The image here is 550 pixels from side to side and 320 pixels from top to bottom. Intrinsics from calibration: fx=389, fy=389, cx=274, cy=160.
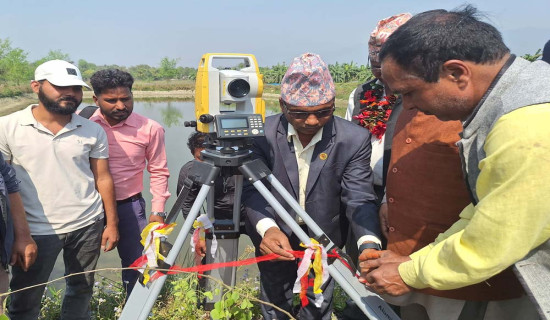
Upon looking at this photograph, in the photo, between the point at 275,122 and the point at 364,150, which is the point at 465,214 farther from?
the point at 275,122

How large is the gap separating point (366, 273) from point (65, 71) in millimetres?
2064

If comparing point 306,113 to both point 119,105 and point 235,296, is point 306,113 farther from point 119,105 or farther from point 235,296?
point 119,105

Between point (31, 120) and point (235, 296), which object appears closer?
point (235, 296)

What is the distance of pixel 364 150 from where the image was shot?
1.98 metres

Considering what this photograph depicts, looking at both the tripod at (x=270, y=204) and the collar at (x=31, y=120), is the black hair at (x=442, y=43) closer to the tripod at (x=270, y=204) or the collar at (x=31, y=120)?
the tripod at (x=270, y=204)

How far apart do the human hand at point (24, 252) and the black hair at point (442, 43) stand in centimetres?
203

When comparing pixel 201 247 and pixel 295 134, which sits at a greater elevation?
pixel 295 134

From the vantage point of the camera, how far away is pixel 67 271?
2.45m

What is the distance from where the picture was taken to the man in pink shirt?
2.70 m

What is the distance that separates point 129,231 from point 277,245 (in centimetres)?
153

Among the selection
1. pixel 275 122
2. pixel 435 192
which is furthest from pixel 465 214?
pixel 275 122

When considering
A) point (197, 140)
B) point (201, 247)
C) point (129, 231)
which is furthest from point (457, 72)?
point (129, 231)

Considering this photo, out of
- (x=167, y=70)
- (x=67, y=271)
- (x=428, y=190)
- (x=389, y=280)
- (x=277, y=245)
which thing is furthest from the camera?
(x=167, y=70)

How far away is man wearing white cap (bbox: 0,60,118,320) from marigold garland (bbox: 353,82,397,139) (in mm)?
1626
